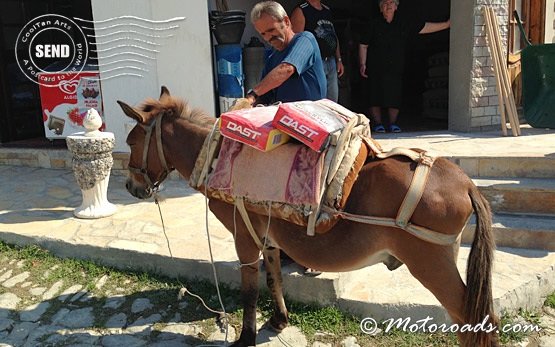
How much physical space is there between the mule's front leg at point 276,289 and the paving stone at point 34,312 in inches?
72.8

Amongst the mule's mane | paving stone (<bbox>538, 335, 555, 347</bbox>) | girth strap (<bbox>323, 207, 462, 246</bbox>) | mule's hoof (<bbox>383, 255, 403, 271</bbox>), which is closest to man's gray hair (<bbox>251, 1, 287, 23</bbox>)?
the mule's mane

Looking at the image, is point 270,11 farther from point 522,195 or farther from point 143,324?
point 522,195

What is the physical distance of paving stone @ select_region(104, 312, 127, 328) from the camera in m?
3.75

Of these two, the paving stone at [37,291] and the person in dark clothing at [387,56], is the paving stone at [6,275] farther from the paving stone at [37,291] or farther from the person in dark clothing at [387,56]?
Result: the person in dark clothing at [387,56]

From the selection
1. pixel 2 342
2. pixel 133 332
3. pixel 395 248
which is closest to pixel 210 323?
pixel 133 332

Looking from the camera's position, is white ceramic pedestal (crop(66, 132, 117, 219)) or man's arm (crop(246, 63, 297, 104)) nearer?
man's arm (crop(246, 63, 297, 104))

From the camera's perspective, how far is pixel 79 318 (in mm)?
3867

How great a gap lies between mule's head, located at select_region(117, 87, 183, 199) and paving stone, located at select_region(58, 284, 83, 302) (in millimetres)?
1462

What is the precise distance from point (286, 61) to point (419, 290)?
1.89 metres

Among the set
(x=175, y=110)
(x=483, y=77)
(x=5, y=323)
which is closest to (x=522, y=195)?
(x=483, y=77)

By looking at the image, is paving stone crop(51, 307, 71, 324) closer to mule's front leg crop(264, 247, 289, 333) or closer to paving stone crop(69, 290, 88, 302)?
paving stone crop(69, 290, 88, 302)

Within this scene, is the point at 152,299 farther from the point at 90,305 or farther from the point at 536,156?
the point at 536,156

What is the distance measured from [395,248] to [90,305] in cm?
267

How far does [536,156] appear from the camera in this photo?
5020mm
